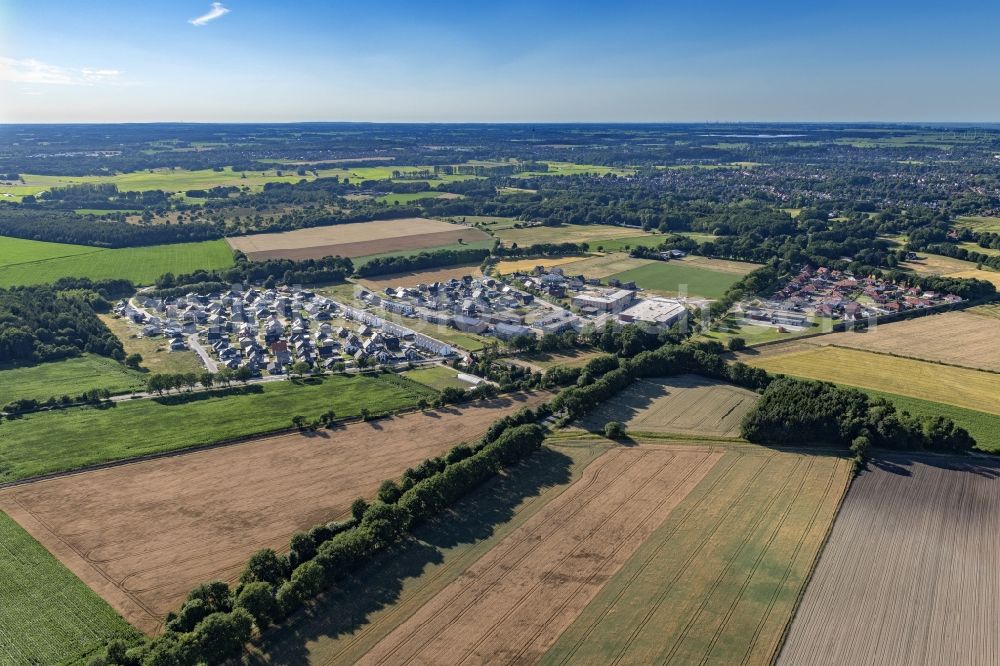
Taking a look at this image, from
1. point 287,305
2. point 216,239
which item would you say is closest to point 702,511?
point 287,305

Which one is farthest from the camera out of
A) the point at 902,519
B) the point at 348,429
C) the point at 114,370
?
the point at 114,370

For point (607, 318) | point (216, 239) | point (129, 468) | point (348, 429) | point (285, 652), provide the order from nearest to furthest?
1. point (285, 652)
2. point (129, 468)
3. point (348, 429)
4. point (607, 318)
5. point (216, 239)

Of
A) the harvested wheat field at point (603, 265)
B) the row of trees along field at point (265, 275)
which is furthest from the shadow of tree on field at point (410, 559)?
the row of trees along field at point (265, 275)

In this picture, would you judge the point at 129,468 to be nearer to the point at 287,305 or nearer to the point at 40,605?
the point at 40,605

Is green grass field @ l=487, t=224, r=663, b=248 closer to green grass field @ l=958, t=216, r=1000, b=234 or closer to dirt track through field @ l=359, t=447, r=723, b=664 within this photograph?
green grass field @ l=958, t=216, r=1000, b=234

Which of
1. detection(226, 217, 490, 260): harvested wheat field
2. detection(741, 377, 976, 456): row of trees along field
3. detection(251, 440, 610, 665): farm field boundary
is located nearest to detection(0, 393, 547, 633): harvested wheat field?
detection(251, 440, 610, 665): farm field boundary

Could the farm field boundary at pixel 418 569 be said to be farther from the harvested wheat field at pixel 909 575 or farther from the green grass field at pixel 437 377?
the harvested wheat field at pixel 909 575

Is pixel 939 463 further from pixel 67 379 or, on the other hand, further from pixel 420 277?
pixel 420 277
